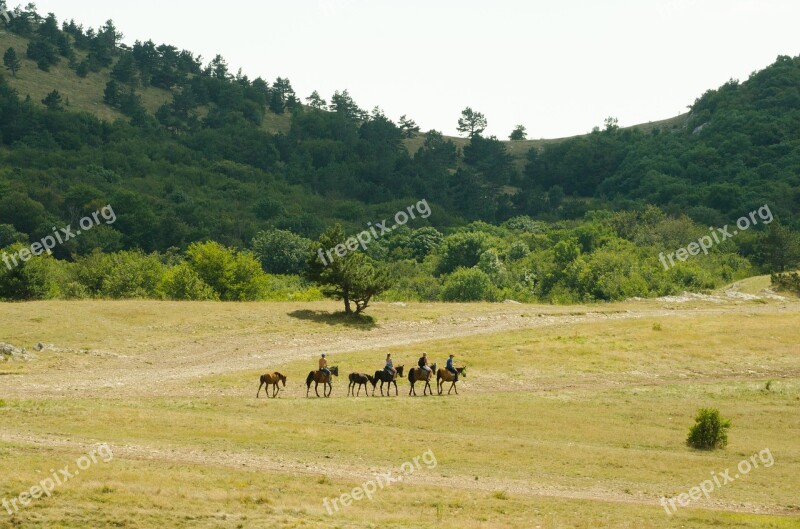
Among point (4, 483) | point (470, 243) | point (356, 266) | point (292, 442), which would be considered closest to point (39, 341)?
point (356, 266)

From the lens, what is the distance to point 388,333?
62.8 metres

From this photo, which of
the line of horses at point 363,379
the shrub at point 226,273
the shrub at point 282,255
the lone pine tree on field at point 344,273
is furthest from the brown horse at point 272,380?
the shrub at point 282,255

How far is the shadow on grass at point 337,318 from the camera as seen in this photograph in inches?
2493

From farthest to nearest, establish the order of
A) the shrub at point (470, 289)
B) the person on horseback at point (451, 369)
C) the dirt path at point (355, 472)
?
the shrub at point (470, 289)
the person on horseback at point (451, 369)
the dirt path at point (355, 472)

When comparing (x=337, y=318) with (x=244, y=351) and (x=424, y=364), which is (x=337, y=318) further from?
(x=424, y=364)

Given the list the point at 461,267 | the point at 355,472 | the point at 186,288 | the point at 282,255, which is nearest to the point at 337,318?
the point at 186,288

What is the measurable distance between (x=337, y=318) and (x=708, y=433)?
111 feet

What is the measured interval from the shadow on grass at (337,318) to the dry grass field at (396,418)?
244 millimetres

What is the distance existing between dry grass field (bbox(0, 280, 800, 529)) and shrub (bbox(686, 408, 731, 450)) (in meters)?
0.61

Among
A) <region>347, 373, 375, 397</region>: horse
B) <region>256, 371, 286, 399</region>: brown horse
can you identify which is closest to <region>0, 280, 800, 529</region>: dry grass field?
<region>256, 371, 286, 399</region>: brown horse

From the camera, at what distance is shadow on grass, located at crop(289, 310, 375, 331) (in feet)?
208

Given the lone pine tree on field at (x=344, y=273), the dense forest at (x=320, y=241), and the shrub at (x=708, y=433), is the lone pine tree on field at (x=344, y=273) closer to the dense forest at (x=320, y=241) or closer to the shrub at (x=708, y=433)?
the dense forest at (x=320, y=241)

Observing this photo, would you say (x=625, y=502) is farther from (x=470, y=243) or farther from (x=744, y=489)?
(x=470, y=243)

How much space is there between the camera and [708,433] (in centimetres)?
3531
